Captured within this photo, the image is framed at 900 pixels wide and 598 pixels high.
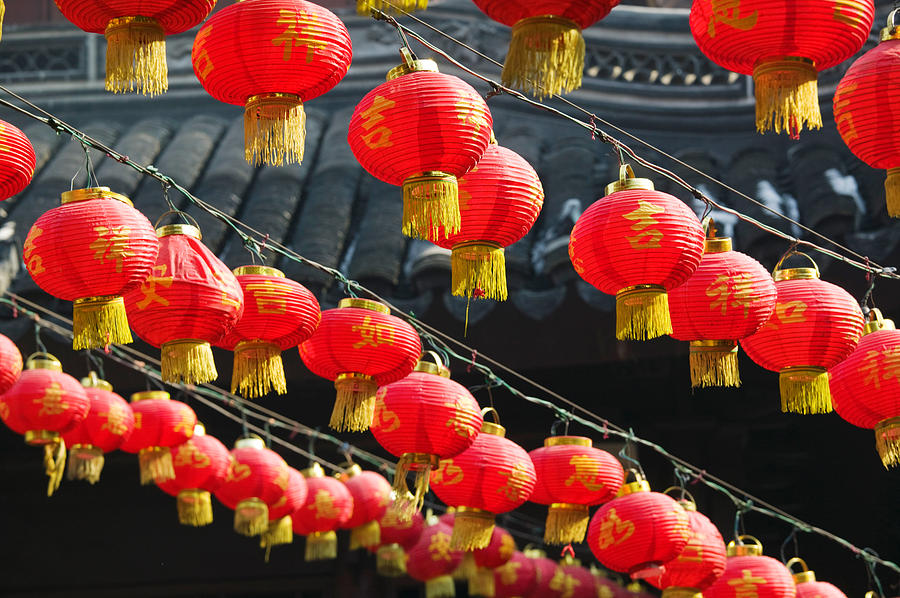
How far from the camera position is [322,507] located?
8555 mm

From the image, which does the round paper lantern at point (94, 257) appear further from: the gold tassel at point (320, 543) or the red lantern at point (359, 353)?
the gold tassel at point (320, 543)

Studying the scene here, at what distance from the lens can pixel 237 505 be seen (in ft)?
27.0

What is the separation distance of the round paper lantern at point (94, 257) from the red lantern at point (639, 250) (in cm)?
169

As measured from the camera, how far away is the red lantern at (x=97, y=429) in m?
7.52

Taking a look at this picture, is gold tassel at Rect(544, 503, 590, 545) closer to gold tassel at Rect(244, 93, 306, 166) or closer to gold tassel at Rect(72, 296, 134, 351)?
gold tassel at Rect(72, 296, 134, 351)

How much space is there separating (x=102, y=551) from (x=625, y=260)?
722 cm

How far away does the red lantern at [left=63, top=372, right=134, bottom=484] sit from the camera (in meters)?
7.52

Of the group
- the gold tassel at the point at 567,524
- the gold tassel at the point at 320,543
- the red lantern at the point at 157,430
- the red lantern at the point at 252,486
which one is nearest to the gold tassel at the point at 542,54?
the gold tassel at the point at 567,524

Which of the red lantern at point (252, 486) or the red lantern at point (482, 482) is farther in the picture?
the red lantern at point (252, 486)

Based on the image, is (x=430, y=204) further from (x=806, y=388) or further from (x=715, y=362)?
(x=806, y=388)

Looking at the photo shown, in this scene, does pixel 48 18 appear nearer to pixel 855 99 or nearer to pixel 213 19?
pixel 213 19

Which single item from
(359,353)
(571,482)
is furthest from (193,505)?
(359,353)

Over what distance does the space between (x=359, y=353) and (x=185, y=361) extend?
2.82ft

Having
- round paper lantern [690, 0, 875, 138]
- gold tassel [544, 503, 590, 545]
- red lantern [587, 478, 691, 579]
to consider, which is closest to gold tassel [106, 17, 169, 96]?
round paper lantern [690, 0, 875, 138]
